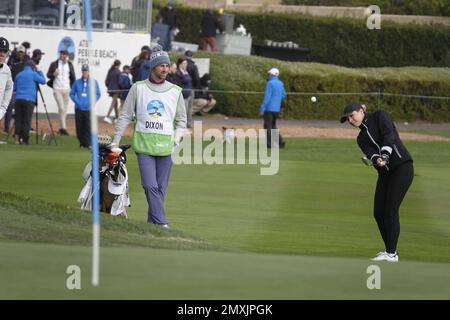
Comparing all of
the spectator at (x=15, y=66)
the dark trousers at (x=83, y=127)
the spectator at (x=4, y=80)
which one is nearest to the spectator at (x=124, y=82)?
the spectator at (x=15, y=66)

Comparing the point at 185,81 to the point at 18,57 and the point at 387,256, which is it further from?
the point at 387,256

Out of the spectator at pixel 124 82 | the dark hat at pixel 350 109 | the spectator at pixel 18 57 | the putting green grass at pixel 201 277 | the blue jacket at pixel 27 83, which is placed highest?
the dark hat at pixel 350 109

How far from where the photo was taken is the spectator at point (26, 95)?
28.5 m

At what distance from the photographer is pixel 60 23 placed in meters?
36.1

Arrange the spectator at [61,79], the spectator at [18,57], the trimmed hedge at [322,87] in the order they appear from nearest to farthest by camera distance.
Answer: the spectator at [18,57] → the spectator at [61,79] → the trimmed hedge at [322,87]

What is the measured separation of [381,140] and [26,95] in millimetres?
15682

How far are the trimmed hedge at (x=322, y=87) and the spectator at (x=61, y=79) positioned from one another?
7243mm

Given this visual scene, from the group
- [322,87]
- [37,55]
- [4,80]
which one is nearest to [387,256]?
[4,80]

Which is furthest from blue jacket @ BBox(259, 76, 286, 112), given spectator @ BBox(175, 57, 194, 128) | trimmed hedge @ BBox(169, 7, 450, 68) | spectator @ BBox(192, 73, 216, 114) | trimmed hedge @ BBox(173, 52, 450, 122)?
trimmed hedge @ BBox(169, 7, 450, 68)

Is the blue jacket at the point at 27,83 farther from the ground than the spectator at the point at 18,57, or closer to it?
closer to it

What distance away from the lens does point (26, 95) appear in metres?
28.6

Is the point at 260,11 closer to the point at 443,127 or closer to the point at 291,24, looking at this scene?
the point at 291,24

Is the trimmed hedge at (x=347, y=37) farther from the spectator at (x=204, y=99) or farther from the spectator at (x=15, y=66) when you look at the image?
the spectator at (x=15, y=66)

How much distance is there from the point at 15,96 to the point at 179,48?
46.5 feet
